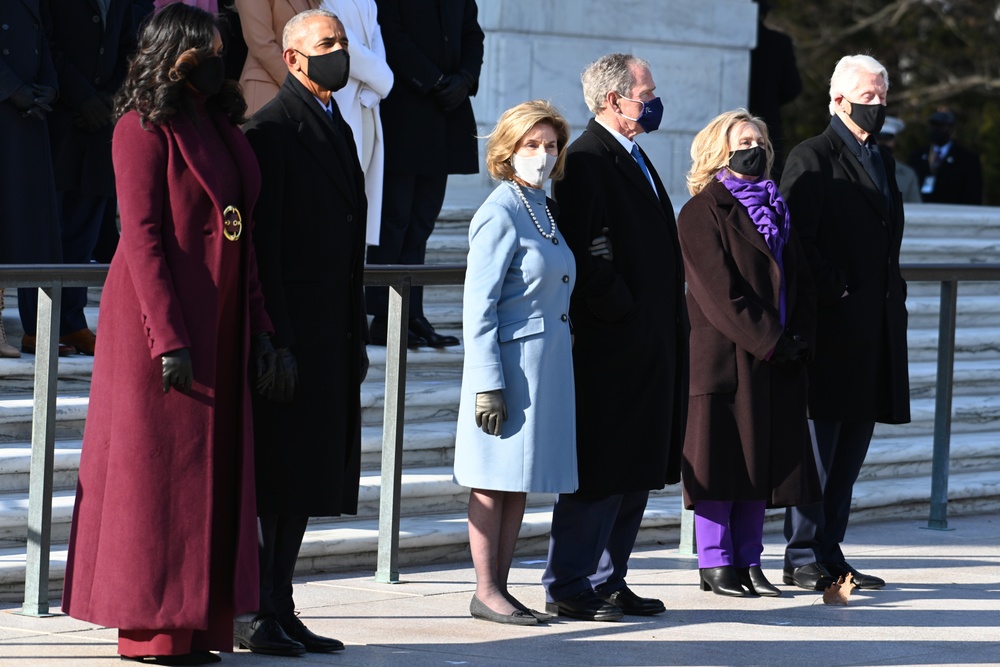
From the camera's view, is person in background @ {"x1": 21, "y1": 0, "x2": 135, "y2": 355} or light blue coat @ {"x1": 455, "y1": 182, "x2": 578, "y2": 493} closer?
light blue coat @ {"x1": 455, "y1": 182, "x2": 578, "y2": 493}

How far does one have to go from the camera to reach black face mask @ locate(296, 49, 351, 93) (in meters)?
5.60

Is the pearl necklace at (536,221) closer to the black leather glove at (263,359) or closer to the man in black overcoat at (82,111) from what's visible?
the black leather glove at (263,359)

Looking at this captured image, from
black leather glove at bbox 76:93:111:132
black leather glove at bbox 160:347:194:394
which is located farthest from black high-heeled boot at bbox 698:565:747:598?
black leather glove at bbox 76:93:111:132

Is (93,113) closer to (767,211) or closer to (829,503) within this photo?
(767,211)

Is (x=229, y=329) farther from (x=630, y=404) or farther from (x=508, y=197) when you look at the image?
(x=630, y=404)

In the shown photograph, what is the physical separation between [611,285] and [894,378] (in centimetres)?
143

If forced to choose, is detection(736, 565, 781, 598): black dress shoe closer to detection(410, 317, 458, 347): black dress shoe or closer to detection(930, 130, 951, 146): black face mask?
detection(410, 317, 458, 347): black dress shoe

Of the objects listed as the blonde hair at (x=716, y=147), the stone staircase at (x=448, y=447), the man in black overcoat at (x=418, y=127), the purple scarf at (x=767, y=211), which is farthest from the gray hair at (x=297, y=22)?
the man in black overcoat at (x=418, y=127)

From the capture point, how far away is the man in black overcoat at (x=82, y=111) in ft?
25.3

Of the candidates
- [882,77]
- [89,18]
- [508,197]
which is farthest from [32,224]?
[882,77]

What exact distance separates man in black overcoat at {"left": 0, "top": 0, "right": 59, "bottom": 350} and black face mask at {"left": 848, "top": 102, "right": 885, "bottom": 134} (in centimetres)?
308

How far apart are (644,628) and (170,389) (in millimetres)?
1870

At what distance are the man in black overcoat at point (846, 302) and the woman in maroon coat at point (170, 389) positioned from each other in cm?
245

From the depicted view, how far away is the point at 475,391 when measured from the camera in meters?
5.98
